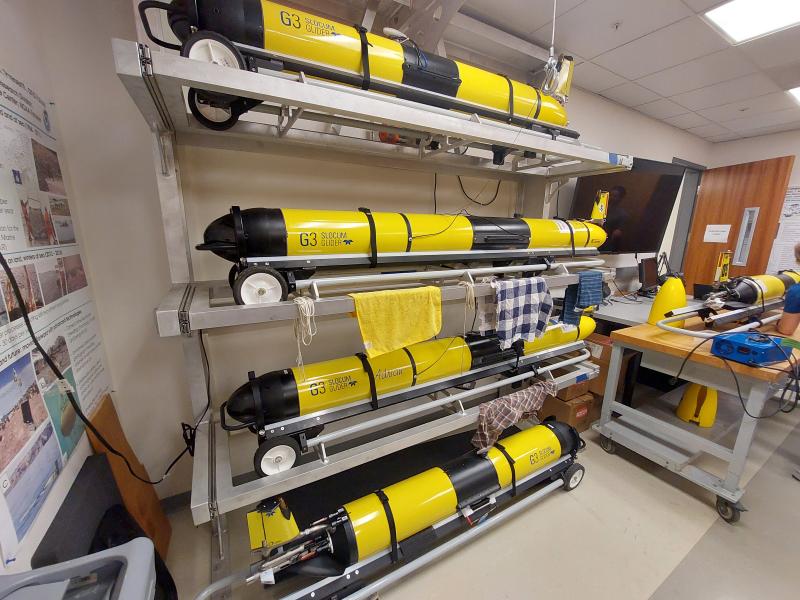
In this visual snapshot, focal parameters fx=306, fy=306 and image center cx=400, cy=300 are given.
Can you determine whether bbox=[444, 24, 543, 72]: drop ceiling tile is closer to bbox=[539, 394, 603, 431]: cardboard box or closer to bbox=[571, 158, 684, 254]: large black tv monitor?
bbox=[571, 158, 684, 254]: large black tv monitor

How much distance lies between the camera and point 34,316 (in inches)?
34.9

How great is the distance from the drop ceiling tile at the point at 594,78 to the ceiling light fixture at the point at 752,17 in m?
0.56

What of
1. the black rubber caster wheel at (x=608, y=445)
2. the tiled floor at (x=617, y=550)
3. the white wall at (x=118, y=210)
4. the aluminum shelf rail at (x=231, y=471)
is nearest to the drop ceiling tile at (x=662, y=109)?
the black rubber caster wheel at (x=608, y=445)

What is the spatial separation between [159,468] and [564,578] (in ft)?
6.39

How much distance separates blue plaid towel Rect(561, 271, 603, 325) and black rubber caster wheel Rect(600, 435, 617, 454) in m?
1.00

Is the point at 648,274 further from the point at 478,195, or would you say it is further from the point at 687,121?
the point at 478,195

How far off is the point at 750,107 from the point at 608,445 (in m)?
3.48

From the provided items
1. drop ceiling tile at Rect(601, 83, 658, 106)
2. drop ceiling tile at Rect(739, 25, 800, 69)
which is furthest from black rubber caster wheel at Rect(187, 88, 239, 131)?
drop ceiling tile at Rect(739, 25, 800, 69)

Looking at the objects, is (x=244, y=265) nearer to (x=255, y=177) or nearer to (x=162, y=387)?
(x=255, y=177)

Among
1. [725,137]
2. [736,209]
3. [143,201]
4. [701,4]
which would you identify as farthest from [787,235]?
[143,201]

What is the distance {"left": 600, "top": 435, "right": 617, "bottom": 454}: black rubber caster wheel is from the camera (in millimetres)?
2066

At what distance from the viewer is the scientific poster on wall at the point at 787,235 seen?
3693 mm

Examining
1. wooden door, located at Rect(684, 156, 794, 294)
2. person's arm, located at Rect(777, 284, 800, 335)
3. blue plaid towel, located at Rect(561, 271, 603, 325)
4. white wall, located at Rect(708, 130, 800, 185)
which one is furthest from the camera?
white wall, located at Rect(708, 130, 800, 185)

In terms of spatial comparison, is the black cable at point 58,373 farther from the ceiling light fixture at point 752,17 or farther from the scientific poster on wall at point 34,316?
the ceiling light fixture at point 752,17
